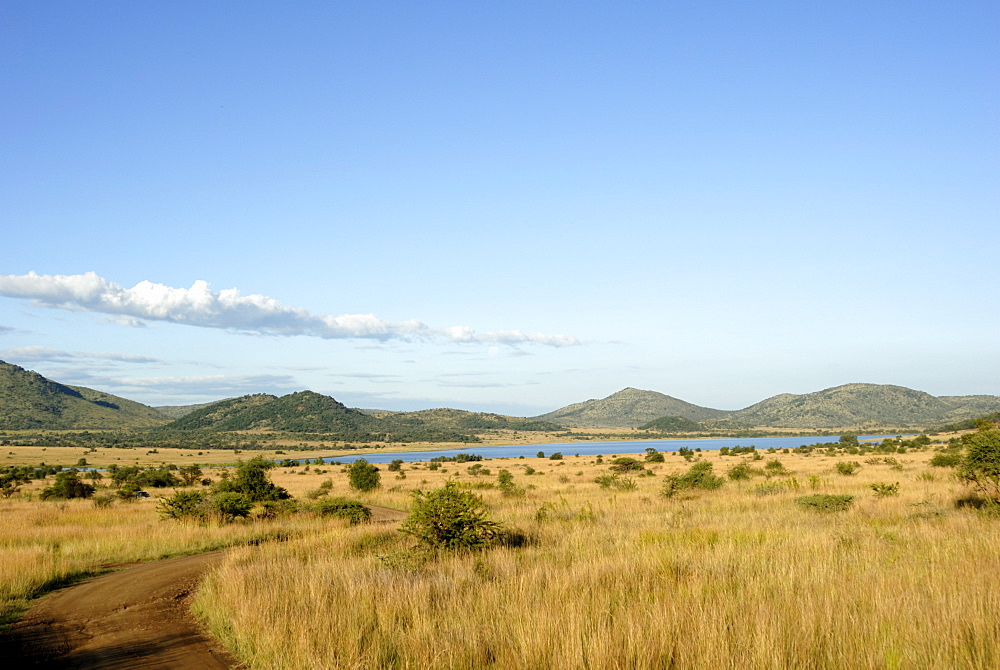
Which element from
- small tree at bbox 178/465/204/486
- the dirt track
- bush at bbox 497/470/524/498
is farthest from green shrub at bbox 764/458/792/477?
small tree at bbox 178/465/204/486

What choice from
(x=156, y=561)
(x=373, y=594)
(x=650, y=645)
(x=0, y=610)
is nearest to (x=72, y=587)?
(x=0, y=610)

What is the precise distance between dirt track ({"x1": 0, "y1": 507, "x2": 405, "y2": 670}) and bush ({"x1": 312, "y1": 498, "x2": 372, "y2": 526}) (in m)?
9.32

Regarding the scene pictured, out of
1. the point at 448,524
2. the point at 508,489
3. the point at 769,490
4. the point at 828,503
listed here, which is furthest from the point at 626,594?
the point at 508,489

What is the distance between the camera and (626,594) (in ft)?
27.9

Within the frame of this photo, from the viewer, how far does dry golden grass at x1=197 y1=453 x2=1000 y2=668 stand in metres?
5.93

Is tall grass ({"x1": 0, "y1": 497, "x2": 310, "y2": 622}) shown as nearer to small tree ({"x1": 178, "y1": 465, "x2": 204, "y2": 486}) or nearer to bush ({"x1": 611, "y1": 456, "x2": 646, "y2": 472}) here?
small tree ({"x1": 178, "y1": 465, "x2": 204, "y2": 486})

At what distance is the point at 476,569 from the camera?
1102cm

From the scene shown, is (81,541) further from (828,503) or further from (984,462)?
(984,462)

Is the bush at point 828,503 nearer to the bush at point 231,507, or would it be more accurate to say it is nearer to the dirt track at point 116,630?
the dirt track at point 116,630

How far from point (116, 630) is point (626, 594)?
8099 millimetres

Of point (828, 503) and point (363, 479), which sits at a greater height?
point (828, 503)

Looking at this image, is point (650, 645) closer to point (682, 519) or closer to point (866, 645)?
point (866, 645)

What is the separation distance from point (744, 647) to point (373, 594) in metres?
5.38

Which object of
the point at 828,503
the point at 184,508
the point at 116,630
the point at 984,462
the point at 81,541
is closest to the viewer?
the point at 116,630
